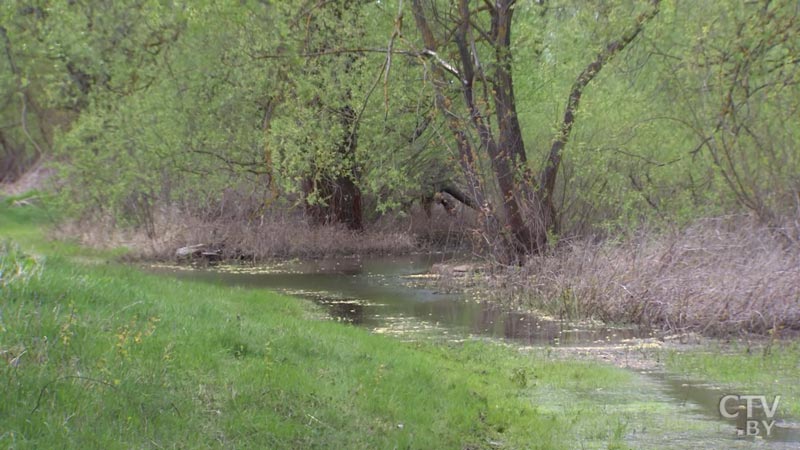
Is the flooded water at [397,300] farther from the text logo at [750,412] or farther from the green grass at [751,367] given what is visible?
the text logo at [750,412]

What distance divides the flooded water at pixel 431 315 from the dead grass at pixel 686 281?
0.64 metres

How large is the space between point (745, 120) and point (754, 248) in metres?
3.58

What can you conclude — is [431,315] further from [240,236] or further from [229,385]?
[240,236]

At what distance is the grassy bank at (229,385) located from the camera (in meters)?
6.05

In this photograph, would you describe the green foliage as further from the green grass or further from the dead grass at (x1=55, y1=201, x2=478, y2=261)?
the green grass

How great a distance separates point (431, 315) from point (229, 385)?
10.9 meters

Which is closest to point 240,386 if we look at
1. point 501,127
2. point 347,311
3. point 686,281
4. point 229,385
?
point 229,385

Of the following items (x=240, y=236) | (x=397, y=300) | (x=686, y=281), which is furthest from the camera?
(x=240, y=236)

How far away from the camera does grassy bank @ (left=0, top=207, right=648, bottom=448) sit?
6.05m

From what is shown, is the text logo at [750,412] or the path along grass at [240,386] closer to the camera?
the path along grass at [240,386]

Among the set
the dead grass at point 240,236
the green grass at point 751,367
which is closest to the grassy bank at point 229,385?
the green grass at point 751,367

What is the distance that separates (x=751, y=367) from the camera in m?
12.1

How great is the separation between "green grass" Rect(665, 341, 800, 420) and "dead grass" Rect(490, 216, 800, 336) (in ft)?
3.40

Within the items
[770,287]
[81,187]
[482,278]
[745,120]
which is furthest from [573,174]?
[81,187]
